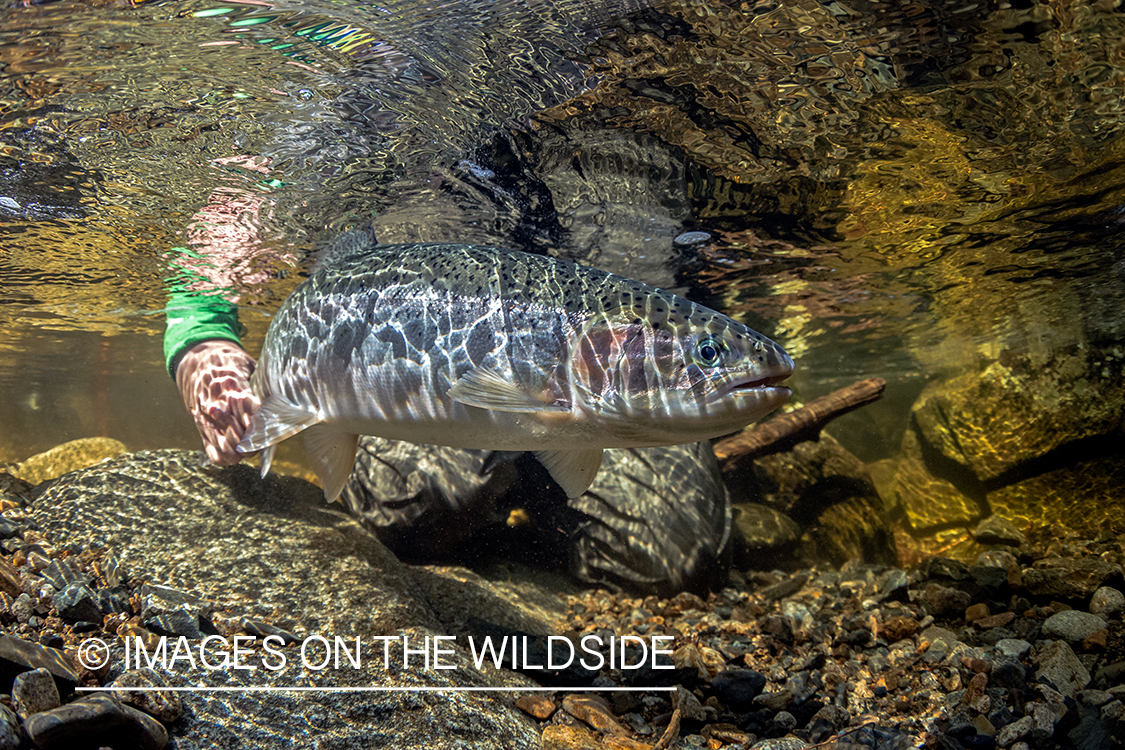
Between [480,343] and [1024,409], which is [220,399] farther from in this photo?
[1024,409]

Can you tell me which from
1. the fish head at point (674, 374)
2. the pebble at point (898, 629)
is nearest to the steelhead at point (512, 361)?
the fish head at point (674, 374)

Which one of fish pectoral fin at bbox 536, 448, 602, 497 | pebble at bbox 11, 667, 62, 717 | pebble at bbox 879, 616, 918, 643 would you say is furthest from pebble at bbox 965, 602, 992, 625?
pebble at bbox 11, 667, 62, 717

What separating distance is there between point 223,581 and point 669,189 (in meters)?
6.55

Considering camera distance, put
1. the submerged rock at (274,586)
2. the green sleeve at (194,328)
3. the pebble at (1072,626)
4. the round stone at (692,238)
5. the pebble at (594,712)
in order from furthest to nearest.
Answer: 1. the round stone at (692,238)
2. the green sleeve at (194,328)
3. the pebble at (1072,626)
4. the pebble at (594,712)
5. the submerged rock at (274,586)

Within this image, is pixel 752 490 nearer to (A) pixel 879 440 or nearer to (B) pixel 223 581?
(B) pixel 223 581

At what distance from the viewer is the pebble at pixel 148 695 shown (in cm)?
224

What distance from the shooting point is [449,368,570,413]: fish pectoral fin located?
2.86m

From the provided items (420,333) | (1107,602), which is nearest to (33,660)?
(420,333)

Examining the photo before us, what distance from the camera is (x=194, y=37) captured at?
4191mm

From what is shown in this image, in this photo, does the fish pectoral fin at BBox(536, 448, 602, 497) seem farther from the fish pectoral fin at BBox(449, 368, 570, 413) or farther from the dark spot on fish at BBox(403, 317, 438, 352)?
the dark spot on fish at BBox(403, 317, 438, 352)

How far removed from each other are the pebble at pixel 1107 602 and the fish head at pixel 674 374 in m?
4.73

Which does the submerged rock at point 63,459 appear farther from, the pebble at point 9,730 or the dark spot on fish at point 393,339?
the pebble at point 9,730
